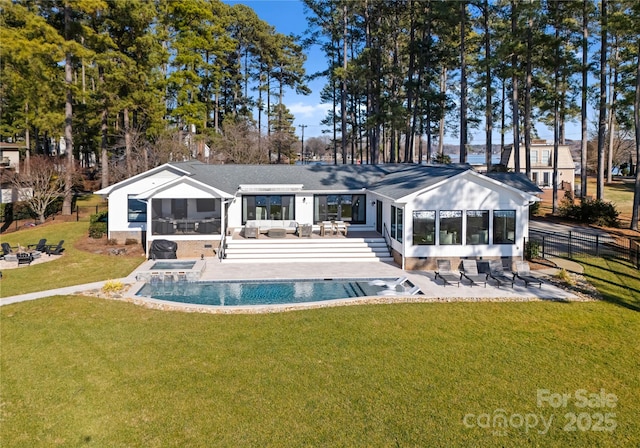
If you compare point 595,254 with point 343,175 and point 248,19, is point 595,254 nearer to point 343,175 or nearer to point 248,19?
point 343,175

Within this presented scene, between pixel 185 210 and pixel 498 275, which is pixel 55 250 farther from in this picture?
pixel 498 275

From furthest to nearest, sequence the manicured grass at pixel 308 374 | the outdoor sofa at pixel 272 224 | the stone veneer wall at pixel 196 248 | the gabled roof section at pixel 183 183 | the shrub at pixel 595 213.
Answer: the shrub at pixel 595 213 < the outdoor sofa at pixel 272 224 < the stone veneer wall at pixel 196 248 < the gabled roof section at pixel 183 183 < the manicured grass at pixel 308 374

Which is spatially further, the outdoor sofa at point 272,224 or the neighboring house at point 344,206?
the outdoor sofa at point 272,224

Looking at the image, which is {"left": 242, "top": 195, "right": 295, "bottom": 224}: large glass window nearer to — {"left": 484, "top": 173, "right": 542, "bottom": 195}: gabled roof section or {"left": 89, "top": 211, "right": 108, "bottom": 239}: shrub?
{"left": 89, "top": 211, "right": 108, "bottom": 239}: shrub

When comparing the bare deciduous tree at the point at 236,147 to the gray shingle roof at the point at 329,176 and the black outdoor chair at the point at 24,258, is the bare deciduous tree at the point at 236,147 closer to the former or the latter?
the gray shingle roof at the point at 329,176

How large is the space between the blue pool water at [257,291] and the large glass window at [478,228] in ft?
17.5

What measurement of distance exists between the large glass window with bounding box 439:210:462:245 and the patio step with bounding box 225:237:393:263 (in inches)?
116

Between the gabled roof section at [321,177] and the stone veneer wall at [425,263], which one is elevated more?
the gabled roof section at [321,177]

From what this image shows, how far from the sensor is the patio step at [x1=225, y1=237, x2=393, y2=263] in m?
20.0

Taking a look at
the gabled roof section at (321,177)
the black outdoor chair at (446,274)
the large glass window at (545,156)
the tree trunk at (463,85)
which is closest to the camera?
the black outdoor chair at (446,274)

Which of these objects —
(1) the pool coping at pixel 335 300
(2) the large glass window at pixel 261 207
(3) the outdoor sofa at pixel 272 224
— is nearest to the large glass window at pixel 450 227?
(1) the pool coping at pixel 335 300

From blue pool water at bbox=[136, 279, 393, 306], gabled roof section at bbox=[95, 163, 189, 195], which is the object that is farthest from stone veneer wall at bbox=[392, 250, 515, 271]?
gabled roof section at bbox=[95, 163, 189, 195]

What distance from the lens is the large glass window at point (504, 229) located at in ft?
60.4

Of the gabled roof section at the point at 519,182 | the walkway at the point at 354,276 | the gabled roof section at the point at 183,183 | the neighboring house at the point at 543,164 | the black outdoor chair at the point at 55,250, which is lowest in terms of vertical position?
the walkway at the point at 354,276
